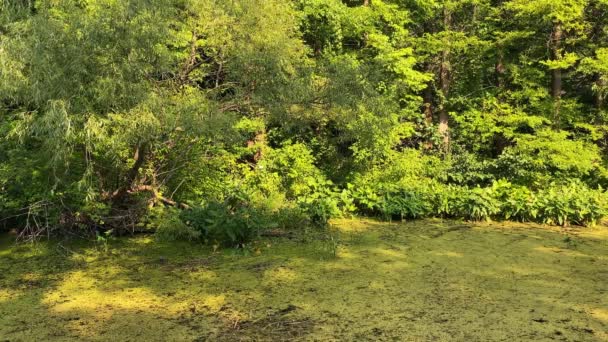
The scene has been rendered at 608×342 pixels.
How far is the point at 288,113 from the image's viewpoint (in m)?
5.89

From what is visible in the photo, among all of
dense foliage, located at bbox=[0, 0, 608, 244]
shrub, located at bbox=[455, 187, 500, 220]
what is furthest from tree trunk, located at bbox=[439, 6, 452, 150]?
shrub, located at bbox=[455, 187, 500, 220]

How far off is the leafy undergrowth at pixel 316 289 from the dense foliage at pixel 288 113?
0.68 metres

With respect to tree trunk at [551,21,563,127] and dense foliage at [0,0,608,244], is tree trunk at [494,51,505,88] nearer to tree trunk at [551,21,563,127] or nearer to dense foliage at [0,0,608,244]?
dense foliage at [0,0,608,244]

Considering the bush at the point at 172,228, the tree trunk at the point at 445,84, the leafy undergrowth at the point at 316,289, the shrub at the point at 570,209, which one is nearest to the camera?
the leafy undergrowth at the point at 316,289

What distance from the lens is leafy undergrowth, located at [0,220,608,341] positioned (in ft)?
10.5

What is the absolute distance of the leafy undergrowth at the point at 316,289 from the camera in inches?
127

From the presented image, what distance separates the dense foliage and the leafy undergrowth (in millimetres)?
675

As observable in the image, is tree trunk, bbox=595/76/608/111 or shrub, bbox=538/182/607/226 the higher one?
tree trunk, bbox=595/76/608/111

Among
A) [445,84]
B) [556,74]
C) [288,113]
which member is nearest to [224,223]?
[288,113]

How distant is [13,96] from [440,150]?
7.55 metres

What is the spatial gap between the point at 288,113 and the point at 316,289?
2.52 metres

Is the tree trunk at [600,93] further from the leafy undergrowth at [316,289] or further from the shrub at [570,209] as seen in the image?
the leafy undergrowth at [316,289]

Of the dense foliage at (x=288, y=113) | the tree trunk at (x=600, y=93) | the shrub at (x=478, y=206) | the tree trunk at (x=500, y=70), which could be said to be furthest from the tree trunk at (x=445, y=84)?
the shrub at (x=478, y=206)

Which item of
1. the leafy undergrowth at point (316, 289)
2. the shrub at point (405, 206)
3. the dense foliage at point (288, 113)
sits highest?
the dense foliage at point (288, 113)
